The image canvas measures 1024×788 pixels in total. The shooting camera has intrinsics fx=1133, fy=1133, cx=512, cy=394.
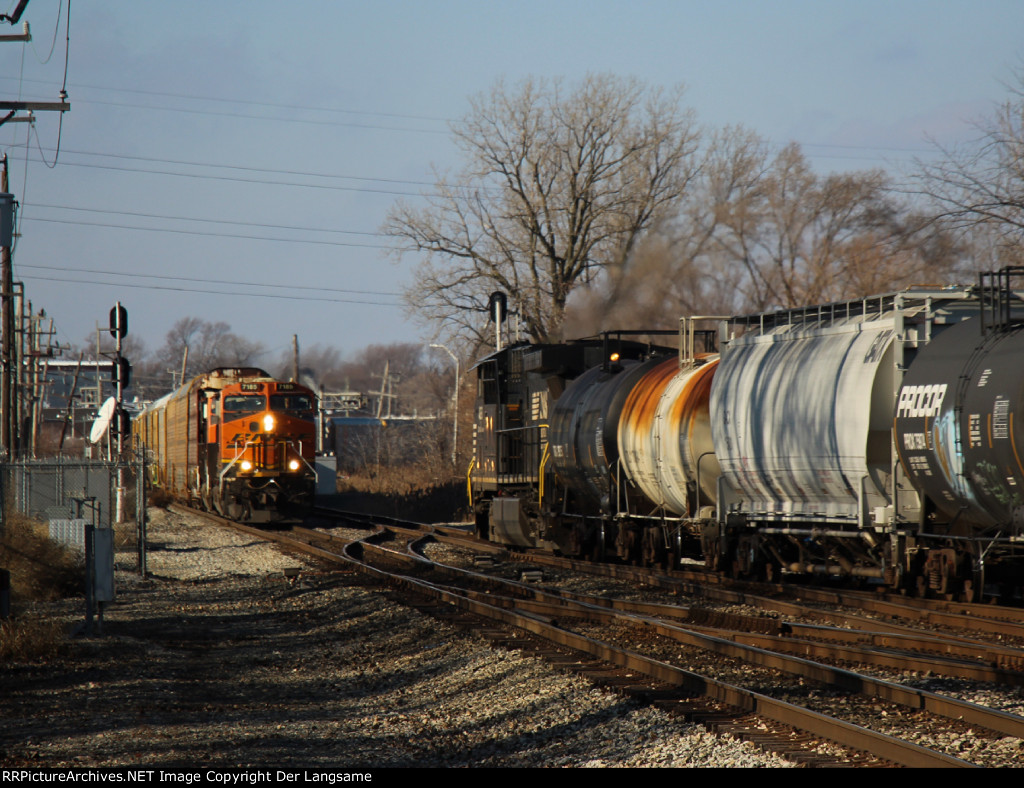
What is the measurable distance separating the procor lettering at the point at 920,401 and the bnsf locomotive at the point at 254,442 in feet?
66.5

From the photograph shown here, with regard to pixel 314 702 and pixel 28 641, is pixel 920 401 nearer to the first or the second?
pixel 314 702

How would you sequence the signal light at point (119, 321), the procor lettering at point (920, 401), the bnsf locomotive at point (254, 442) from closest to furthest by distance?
the procor lettering at point (920, 401) → the signal light at point (119, 321) → the bnsf locomotive at point (254, 442)

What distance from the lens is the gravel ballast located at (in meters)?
7.07

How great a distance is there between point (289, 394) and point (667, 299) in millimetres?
13730

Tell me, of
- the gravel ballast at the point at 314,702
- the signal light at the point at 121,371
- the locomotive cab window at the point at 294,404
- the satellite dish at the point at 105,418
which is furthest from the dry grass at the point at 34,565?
the locomotive cab window at the point at 294,404

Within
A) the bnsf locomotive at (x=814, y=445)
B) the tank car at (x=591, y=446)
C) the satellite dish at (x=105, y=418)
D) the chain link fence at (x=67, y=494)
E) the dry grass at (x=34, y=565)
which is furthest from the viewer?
the chain link fence at (x=67, y=494)

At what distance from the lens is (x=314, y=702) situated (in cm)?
929

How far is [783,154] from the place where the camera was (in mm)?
40688

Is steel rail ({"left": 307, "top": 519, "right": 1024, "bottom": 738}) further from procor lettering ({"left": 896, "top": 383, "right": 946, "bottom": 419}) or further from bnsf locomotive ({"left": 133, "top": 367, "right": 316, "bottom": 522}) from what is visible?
bnsf locomotive ({"left": 133, "top": 367, "right": 316, "bottom": 522})

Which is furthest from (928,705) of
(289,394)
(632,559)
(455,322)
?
(455,322)

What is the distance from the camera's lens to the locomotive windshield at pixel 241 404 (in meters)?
30.2

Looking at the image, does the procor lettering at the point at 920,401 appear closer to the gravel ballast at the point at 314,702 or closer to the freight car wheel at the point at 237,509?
the gravel ballast at the point at 314,702
